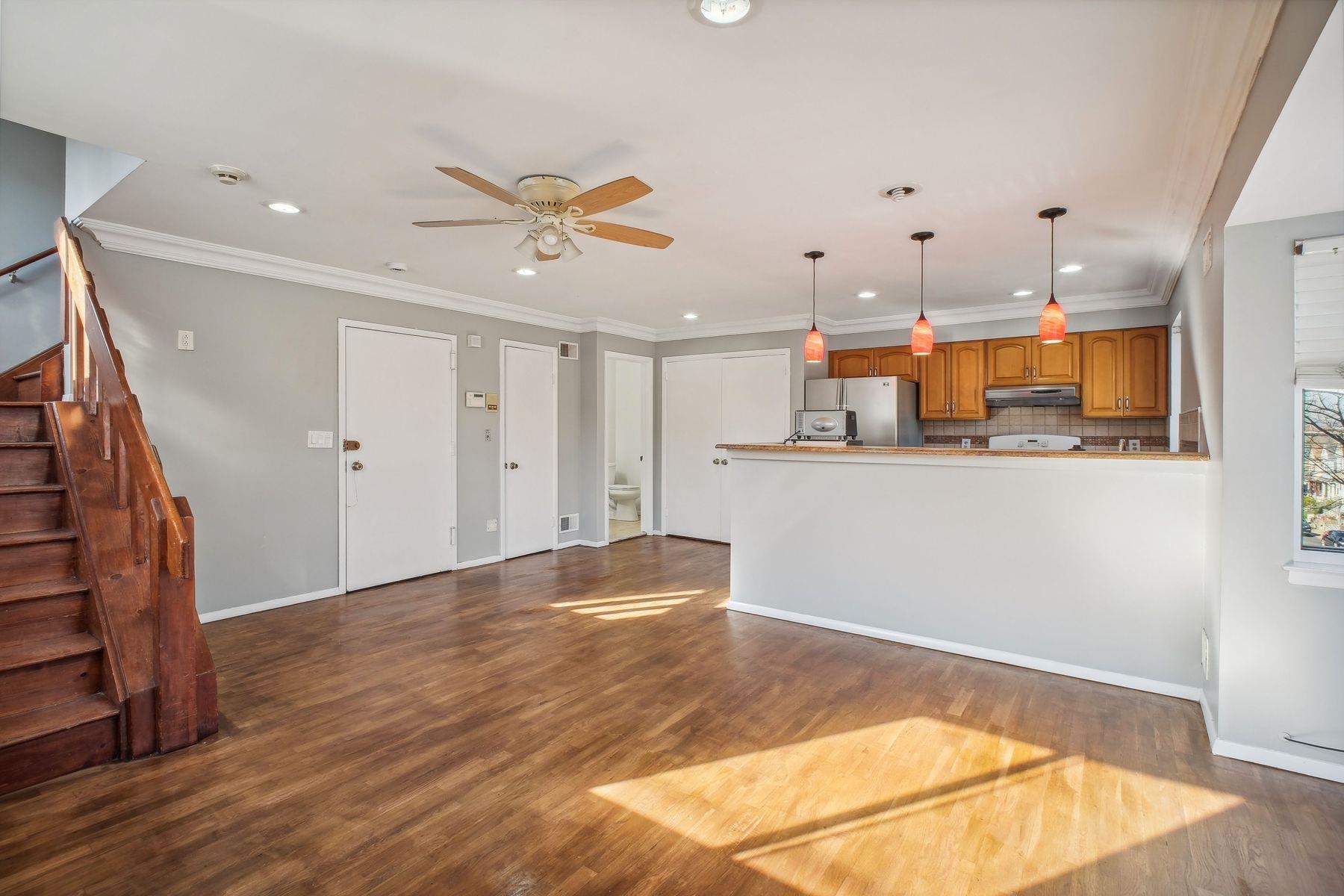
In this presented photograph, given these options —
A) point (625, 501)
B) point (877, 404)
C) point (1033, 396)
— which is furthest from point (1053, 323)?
point (625, 501)

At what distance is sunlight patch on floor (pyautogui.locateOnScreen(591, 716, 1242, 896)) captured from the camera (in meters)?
1.85

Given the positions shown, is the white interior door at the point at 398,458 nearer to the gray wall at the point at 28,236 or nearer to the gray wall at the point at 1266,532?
the gray wall at the point at 28,236

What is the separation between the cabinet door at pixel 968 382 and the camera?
6.02 meters

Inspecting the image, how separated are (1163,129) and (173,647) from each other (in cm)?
431

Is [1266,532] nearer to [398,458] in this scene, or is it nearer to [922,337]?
[922,337]

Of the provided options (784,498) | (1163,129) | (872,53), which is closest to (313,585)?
(784,498)

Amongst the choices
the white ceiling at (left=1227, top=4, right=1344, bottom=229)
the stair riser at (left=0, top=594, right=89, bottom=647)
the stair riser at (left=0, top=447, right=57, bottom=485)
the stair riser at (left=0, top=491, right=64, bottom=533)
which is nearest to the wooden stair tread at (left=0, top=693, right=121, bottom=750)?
the stair riser at (left=0, top=594, right=89, bottom=647)

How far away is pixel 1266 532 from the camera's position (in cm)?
237

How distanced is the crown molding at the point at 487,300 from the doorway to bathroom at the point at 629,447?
1.90 ft

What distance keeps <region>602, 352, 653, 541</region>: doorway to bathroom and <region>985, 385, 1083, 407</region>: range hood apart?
3.61 metres

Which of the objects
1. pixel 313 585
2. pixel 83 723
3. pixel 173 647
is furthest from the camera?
pixel 313 585

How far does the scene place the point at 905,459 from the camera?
3.78 m

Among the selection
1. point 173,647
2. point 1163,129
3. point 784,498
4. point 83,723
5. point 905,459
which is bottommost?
point 83,723

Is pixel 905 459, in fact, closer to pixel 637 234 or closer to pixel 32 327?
pixel 637 234
